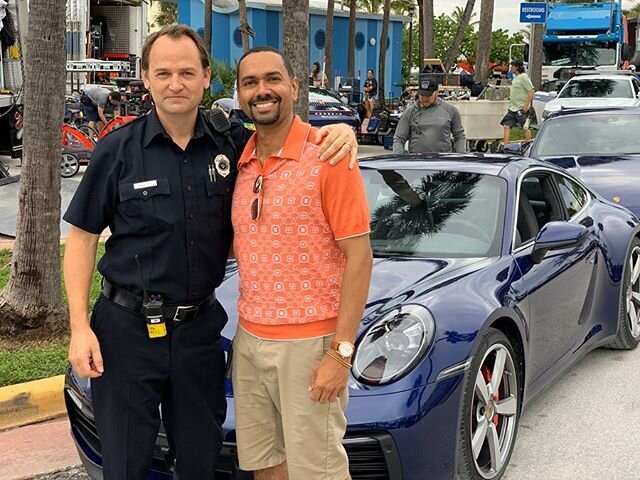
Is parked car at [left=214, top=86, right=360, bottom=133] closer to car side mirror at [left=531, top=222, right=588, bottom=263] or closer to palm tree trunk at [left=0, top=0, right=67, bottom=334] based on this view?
palm tree trunk at [left=0, top=0, right=67, bottom=334]

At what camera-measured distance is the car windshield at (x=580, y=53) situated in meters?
28.2

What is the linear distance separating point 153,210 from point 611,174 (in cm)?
622

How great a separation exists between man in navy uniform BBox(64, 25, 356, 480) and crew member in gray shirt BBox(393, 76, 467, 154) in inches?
224

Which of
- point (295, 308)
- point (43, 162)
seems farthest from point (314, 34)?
point (295, 308)

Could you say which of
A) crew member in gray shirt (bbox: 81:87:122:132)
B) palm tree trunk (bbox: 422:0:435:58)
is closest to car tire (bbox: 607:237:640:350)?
crew member in gray shirt (bbox: 81:87:122:132)

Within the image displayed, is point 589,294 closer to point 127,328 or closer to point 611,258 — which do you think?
point 611,258

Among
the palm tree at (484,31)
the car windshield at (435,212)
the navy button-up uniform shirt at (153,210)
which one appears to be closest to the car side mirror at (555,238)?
the car windshield at (435,212)

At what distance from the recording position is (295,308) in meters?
2.66

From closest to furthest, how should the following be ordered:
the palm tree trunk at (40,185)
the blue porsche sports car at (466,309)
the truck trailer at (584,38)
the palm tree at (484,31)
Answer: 1. the blue porsche sports car at (466,309)
2. the palm tree trunk at (40,185)
3. the palm tree at (484,31)
4. the truck trailer at (584,38)

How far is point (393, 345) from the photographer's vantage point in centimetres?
335

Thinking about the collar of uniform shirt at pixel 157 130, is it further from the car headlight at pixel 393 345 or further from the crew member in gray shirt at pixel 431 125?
the crew member in gray shirt at pixel 431 125

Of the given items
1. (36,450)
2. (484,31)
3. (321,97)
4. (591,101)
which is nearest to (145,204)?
(36,450)

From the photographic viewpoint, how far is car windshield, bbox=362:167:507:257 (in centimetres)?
431

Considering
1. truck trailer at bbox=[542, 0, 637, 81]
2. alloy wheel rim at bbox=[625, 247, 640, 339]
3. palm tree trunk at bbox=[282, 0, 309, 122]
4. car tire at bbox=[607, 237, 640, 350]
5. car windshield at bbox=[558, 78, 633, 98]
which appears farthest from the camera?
truck trailer at bbox=[542, 0, 637, 81]
